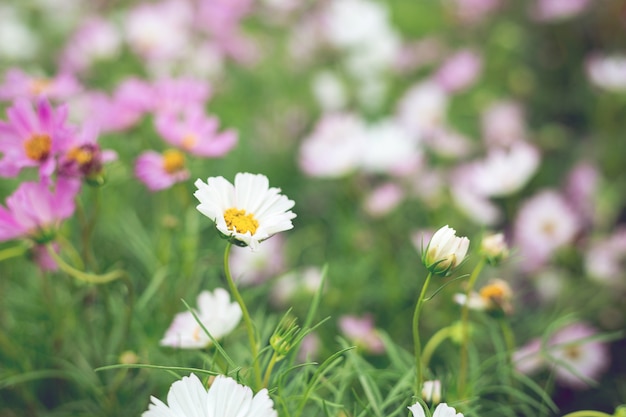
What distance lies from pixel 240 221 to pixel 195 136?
296 mm

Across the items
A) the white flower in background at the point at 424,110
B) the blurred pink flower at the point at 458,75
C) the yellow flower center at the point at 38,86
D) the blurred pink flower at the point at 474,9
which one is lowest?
the white flower in background at the point at 424,110

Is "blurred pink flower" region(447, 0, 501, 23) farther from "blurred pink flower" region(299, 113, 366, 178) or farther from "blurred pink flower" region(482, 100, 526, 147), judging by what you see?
"blurred pink flower" region(299, 113, 366, 178)

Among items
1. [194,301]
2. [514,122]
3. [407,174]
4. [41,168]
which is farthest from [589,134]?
[41,168]

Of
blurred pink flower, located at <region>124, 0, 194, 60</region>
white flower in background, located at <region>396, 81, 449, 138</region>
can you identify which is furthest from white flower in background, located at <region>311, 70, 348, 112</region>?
blurred pink flower, located at <region>124, 0, 194, 60</region>

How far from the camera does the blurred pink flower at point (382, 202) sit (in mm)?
1156

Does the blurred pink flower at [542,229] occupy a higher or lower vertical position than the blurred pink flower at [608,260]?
higher

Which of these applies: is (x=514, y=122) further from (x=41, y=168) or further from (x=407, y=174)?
(x=41, y=168)

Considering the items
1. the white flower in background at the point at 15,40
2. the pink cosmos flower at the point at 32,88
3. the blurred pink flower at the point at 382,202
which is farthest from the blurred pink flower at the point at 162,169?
the white flower in background at the point at 15,40

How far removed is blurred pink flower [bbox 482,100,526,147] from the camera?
149cm

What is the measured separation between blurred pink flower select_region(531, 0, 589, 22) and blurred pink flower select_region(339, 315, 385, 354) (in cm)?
109

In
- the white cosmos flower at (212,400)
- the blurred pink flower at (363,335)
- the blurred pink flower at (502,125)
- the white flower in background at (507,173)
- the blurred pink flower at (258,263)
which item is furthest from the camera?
the blurred pink flower at (502,125)

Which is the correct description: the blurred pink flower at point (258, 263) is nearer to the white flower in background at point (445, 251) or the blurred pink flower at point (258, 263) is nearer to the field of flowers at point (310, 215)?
the field of flowers at point (310, 215)

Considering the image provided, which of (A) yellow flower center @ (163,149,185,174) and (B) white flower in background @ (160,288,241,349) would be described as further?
(A) yellow flower center @ (163,149,185,174)

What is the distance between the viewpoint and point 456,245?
54 cm
